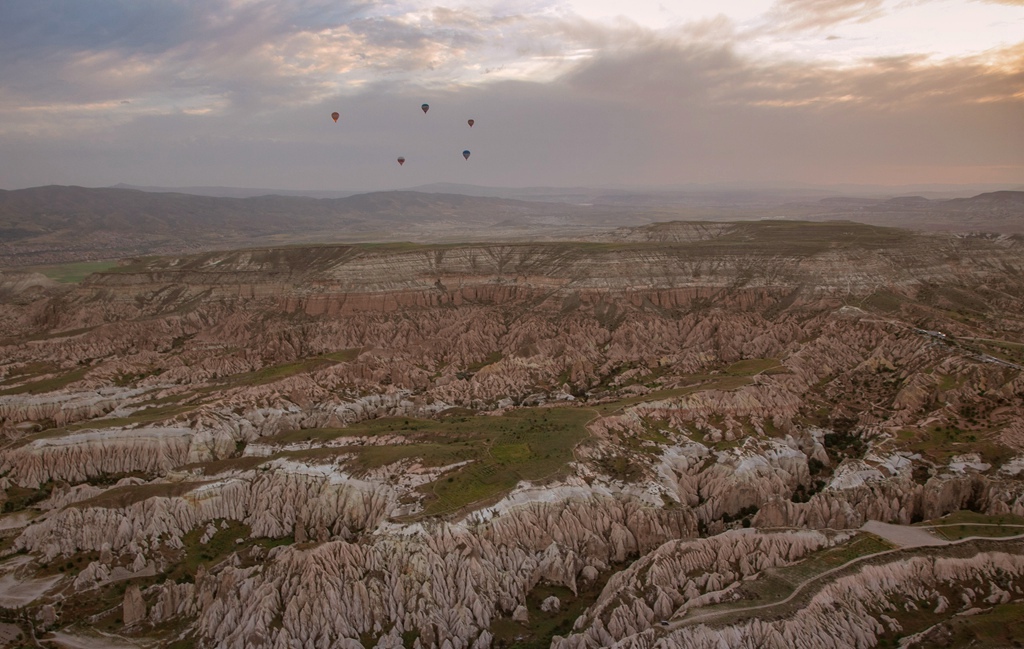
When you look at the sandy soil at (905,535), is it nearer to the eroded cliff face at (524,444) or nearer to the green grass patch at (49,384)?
the eroded cliff face at (524,444)

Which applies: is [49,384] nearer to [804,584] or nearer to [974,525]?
[804,584]

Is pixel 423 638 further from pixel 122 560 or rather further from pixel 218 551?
pixel 122 560

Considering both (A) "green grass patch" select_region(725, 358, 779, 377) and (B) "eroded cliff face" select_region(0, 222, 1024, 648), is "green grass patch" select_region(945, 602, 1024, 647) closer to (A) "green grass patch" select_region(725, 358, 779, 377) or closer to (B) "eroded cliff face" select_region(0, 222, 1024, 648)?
(B) "eroded cliff face" select_region(0, 222, 1024, 648)

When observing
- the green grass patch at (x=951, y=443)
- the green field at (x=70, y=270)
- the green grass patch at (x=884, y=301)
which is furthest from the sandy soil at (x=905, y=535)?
the green field at (x=70, y=270)

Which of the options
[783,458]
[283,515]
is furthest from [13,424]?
[783,458]

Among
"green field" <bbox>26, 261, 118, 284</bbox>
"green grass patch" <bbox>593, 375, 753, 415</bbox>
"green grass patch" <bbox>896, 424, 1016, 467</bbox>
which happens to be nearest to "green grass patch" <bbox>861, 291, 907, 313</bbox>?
"green grass patch" <bbox>593, 375, 753, 415</bbox>

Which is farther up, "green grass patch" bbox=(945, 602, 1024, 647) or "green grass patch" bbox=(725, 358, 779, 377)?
"green grass patch" bbox=(725, 358, 779, 377)

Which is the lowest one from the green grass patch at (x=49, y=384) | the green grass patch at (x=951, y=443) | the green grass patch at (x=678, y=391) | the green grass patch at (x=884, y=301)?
the green grass patch at (x=49, y=384)

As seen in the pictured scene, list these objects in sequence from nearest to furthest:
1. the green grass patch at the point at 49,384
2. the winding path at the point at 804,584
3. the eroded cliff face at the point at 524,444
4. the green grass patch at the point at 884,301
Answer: the winding path at the point at 804,584, the eroded cliff face at the point at 524,444, the green grass patch at the point at 49,384, the green grass patch at the point at 884,301
